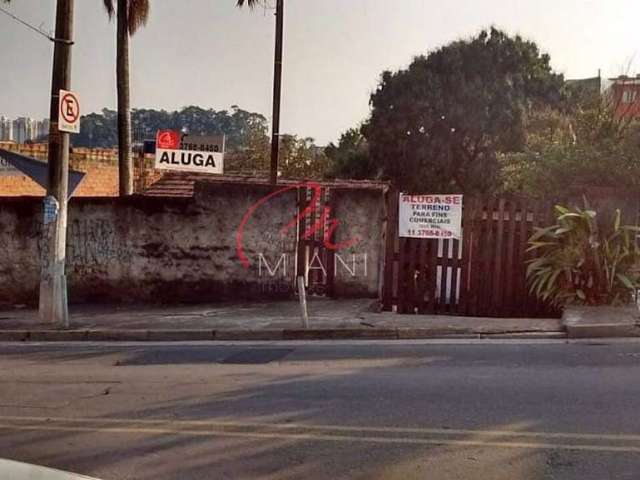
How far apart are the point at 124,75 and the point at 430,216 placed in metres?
11.3

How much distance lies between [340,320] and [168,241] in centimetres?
423

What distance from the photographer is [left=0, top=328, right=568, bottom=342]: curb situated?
32.9 feet

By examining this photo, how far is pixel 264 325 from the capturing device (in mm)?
10898

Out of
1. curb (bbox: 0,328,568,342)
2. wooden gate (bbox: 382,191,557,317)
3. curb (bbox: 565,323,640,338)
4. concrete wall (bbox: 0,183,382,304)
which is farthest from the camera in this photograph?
concrete wall (bbox: 0,183,382,304)

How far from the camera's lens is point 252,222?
44.3ft

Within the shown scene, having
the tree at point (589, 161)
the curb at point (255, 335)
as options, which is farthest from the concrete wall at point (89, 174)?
the tree at point (589, 161)

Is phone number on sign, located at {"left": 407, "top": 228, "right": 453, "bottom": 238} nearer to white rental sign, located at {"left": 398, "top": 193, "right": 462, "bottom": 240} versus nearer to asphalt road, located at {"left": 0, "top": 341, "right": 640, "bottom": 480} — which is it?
white rental sign, located at {"left": 398, "top": 193, "right": 462, "bottom": 240}

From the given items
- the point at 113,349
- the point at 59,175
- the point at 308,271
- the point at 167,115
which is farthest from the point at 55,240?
the point at 167,115

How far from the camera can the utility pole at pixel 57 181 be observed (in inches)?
441

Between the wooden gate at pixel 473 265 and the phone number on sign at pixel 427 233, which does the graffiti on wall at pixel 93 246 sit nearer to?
the wooden gate at pixel 473 265

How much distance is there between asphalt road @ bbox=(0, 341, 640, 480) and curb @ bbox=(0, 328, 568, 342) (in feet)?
2.32

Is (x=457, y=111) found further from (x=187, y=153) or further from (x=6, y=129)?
(x=187, y=153)

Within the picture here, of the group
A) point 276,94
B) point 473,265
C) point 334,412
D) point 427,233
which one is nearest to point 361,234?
point 427,233

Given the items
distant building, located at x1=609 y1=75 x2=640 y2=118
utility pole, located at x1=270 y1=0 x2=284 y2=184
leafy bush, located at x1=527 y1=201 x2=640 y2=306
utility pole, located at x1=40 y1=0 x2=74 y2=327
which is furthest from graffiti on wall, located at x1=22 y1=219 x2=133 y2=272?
distant building, located at x1=609 y1=75 x2=640 y2=118
